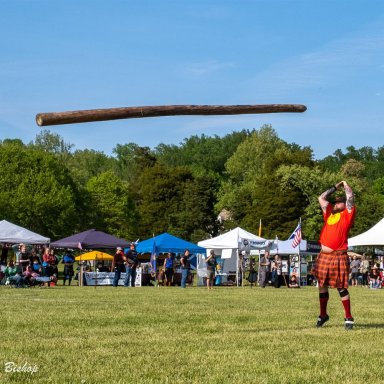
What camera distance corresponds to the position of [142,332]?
8.05 metres

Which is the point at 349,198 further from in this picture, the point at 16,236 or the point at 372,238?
the point at 372,238

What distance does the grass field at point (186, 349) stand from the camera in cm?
512

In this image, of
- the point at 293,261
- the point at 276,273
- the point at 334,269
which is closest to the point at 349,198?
the point at 334,269

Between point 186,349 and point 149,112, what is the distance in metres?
2.29

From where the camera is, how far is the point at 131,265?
27.5 metres

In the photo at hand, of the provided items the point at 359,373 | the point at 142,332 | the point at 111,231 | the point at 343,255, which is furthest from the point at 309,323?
the point at 111,231

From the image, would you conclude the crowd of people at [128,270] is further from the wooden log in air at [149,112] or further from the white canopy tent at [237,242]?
the wooden log in air at [149,112]

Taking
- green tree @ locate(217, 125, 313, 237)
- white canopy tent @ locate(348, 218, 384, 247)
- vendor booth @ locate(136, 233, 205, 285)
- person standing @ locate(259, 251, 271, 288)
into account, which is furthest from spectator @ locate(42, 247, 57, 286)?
green tree @ locate(217, 125, 313, 237)

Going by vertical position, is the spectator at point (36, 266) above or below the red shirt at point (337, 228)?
below

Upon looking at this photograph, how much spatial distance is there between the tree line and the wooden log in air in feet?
164

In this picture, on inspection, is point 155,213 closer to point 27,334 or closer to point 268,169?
point 268,169

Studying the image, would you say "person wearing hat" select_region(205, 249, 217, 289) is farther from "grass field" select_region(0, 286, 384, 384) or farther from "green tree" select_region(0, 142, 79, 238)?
"green tree" select_region(0, 142, 79, 238)

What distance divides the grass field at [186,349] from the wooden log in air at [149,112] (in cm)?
191

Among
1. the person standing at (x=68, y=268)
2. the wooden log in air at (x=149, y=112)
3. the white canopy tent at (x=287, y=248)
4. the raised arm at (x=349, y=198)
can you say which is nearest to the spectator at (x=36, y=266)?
the person standing at (x=68, y=268)
